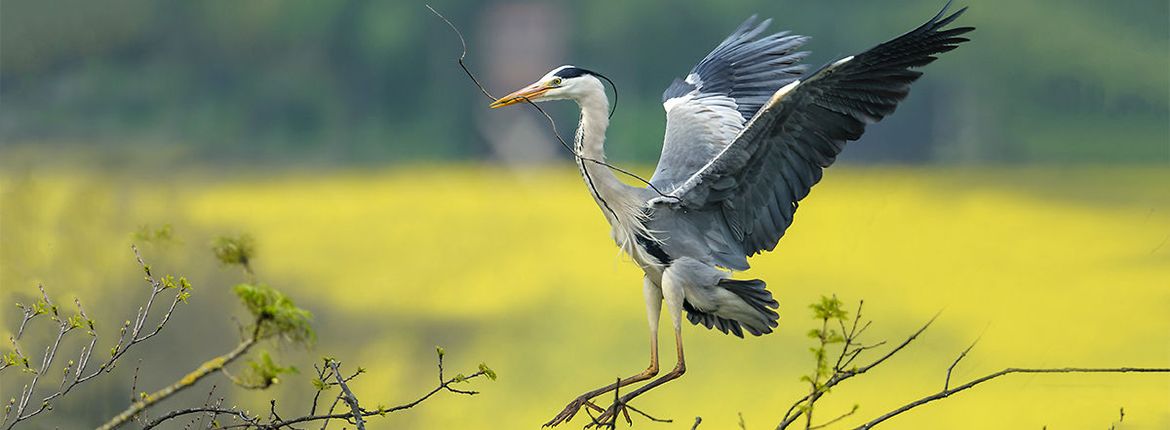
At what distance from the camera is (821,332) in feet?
6.06

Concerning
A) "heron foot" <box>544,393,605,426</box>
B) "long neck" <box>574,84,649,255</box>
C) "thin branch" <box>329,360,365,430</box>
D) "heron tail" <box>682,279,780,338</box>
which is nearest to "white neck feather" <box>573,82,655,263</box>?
"long neck" <box>574,84,649,255</box>

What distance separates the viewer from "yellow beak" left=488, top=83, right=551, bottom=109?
233 cm

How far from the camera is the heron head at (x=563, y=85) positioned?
2.36m

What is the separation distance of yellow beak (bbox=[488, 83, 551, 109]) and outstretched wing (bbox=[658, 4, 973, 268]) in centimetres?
31

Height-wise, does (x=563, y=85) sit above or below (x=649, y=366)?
above

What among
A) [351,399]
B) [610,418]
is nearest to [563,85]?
[610,418]

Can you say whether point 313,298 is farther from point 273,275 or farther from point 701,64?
point 701,64

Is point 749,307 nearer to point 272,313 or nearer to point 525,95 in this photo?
point 525,95

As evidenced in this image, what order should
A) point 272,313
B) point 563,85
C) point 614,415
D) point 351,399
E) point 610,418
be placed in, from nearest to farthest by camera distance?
point 272,313 → point 351,399 → point 614,415 → point 610,418 → point 563,85

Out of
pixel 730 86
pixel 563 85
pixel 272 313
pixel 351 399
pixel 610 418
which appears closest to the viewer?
pixel 272 313

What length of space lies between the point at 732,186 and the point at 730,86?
0.61 m

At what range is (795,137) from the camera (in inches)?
90.3

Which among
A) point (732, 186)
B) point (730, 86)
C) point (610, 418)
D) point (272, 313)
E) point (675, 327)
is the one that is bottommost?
point (272, 313)

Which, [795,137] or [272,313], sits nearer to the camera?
[272,313]
